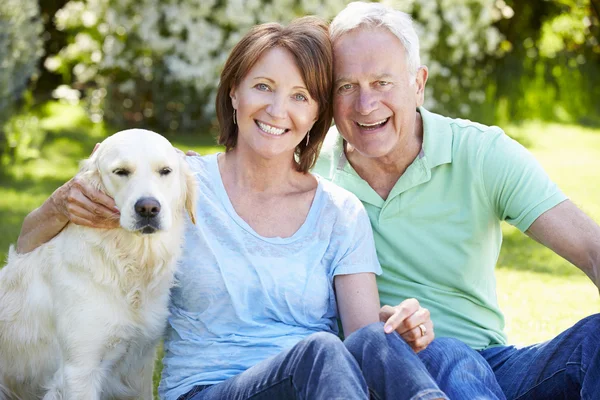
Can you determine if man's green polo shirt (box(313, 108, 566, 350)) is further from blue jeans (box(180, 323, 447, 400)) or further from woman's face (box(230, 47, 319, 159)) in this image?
blue jeans (box(180, 323, 447, 400))

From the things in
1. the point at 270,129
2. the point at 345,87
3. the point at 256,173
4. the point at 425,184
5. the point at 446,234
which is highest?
the point at 345,87

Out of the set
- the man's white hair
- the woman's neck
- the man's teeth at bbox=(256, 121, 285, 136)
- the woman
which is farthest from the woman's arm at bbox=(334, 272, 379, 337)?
the man's white hair

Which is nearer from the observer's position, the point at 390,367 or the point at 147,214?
the point at 390,367

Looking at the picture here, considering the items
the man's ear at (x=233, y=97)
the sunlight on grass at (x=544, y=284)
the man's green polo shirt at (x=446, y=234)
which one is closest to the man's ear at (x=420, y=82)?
the man's green polo shirt at (x=446, y=234)

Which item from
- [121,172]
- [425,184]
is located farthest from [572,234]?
[121,172]

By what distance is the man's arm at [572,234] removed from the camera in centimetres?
256

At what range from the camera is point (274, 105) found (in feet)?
8.87

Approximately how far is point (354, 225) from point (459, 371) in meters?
0.61

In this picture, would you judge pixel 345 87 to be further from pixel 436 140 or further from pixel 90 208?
pixel 90 208

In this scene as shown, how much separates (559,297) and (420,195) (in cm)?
236

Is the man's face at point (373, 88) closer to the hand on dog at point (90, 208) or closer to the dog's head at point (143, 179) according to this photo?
the dog's head at point (143, 179)

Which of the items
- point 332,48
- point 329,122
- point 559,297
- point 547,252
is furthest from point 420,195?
point 547,252

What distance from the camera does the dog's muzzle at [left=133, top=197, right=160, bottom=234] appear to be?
251 centimetres

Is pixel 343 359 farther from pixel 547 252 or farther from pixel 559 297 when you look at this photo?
pixel 547 252
